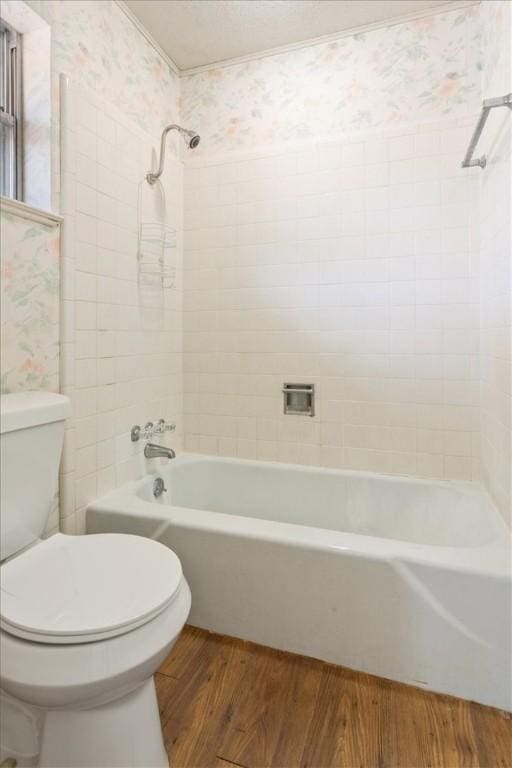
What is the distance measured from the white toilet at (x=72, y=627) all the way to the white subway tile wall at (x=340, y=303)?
1.14m

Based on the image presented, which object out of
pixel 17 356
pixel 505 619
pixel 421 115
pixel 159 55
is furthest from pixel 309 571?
pixel 159 55

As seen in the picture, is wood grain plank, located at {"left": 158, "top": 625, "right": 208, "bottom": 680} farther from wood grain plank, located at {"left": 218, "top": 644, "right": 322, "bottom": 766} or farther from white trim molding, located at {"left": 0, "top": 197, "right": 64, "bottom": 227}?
white trim molding, located at {"left": 0, "top": 197, "right": 64, "bottom": 227}

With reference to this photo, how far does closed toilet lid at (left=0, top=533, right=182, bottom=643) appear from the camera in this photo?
2.93 feet

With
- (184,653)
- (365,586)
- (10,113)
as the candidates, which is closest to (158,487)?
(184,653)

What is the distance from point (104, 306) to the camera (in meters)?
1.75

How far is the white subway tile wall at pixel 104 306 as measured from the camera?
1565mm

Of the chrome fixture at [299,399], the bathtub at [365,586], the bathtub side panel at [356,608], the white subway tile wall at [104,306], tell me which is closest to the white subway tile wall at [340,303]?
the chrome fixture at [299,399]

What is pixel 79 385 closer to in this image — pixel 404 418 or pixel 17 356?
pixel 17 356

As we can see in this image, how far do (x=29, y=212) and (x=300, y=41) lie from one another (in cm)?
164

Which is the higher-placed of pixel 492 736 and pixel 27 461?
pixel 27 461

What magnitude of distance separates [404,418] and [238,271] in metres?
1.15

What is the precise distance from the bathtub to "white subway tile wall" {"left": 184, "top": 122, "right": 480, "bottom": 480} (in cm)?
44

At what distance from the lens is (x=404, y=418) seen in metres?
2.00

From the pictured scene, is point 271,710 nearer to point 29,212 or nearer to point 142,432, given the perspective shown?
point 142,432
